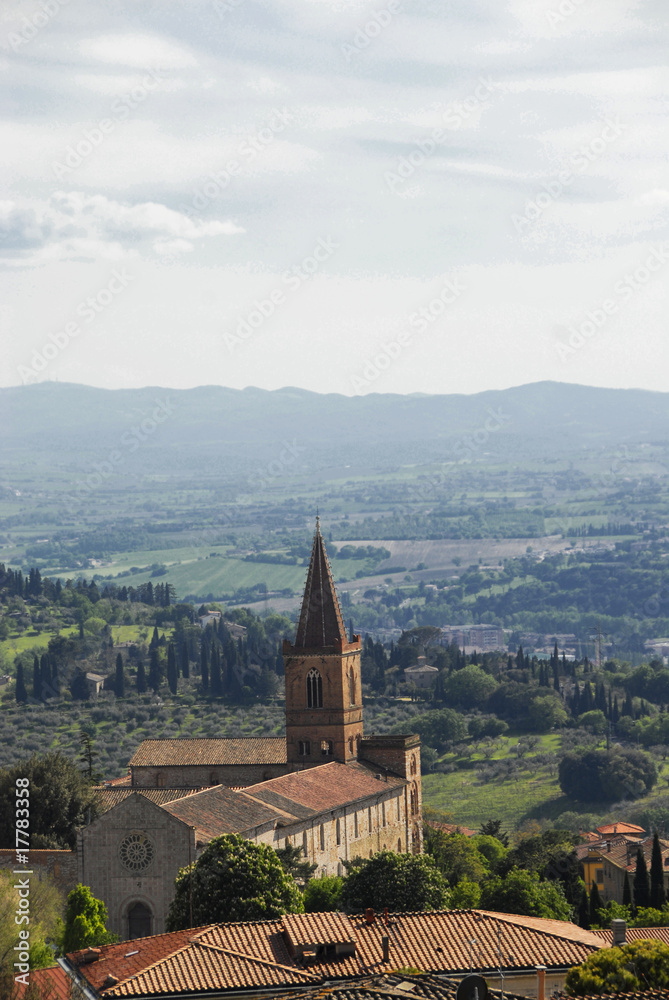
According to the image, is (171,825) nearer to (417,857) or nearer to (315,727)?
(417,857)

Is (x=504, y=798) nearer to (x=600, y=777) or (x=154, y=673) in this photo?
(x=600, y=777)

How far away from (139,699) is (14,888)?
97.5 metres

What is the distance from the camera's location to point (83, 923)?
51188mm

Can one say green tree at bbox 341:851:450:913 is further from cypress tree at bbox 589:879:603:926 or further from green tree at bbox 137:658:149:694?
green tree at bbox 137:658:149:694

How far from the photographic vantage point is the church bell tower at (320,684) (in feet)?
265

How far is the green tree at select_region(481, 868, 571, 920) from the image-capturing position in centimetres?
6000

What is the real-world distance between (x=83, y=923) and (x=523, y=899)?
17253 millimetres

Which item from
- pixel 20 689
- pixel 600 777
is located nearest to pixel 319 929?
pixel 600 777

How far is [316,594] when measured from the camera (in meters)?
82.0

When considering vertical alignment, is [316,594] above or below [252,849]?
above

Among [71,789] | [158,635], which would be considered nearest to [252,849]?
[71,789]

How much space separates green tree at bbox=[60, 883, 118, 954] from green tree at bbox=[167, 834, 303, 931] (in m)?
2.38

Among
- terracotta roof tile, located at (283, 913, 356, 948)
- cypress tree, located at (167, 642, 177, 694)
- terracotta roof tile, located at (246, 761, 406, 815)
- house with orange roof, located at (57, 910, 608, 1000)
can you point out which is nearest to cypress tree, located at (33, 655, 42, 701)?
cypress tree, located at (167, 642, 177, 694)

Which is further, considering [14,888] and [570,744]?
[570,744]
